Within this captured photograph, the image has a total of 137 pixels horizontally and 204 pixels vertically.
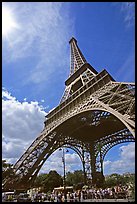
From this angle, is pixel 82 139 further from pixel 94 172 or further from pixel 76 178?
pixel 76 178

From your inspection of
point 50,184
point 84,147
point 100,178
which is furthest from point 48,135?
point 50,184

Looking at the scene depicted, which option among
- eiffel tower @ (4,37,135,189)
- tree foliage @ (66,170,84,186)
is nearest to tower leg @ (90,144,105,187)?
eiffel tower @ (4,37,135,189)

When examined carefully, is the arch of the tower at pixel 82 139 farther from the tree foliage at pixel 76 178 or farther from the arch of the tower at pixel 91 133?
the tree foliage at pixel 76 178

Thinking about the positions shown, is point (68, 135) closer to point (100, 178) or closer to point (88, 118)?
point (88, 118)

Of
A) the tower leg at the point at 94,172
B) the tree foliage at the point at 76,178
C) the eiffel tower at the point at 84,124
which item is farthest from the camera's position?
the tree foliage at the point at 76,178

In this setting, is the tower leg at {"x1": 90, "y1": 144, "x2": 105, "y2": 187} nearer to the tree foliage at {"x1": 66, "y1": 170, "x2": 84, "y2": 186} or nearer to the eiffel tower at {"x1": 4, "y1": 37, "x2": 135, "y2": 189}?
the eiffel tower at {"x1": 4, "y1": 37, "x2": 135, "y2": 189}

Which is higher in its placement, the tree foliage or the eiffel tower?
the eiffel tower

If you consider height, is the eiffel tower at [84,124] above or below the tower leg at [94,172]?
above

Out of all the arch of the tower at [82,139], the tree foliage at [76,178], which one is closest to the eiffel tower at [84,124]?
the arch of the tower at [82,139]
